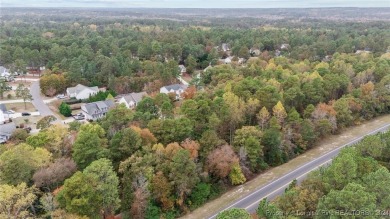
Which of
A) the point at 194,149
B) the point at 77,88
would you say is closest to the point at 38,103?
the point at 77,88

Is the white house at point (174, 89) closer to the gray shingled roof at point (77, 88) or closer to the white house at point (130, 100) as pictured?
the white house at point (130, 100)

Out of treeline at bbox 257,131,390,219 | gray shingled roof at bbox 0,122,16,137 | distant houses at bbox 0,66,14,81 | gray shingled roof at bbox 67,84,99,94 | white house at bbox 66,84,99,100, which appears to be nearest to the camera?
treeline at bbox 257,131,390,219

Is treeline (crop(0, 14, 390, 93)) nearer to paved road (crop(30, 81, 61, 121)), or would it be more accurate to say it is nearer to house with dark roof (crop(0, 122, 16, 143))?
paved road (crop(30, 81, 61, 121))

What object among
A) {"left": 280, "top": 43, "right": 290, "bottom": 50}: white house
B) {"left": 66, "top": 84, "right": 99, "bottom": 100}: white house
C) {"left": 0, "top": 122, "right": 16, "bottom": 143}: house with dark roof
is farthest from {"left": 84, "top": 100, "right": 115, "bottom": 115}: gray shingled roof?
{"left": 280, "top": 43, "right": 290, "bottom": 50}: white house

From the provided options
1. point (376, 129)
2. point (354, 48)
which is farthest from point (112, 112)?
point (354, 48)

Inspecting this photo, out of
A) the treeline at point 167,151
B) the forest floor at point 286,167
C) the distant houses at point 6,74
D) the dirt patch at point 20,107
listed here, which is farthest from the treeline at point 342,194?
the distant houses at point 6,74
